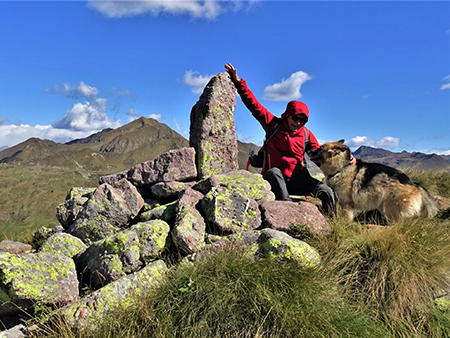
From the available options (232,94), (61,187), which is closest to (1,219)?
(61,187)

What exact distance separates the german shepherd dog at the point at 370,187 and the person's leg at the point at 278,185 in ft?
4.38

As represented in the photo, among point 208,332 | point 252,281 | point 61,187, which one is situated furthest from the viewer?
point 61,187

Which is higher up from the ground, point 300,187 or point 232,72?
point 232,72

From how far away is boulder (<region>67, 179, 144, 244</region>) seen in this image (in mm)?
6996

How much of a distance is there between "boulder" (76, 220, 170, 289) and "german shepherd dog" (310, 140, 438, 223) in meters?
4.57

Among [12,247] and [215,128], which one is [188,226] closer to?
[215,128]

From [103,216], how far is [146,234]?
1.77m

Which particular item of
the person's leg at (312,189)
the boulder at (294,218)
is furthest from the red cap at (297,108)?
the boulder at (294,218)

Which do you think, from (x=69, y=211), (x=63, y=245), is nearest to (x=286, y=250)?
(x=63, y=245)

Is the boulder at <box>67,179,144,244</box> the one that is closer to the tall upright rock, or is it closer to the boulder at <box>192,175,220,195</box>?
the boulder at <box>192,175,220,195</box>

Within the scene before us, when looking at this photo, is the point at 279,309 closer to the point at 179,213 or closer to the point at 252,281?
the point at 252,281

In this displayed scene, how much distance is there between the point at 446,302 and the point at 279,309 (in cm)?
318

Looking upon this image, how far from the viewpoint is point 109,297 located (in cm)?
489

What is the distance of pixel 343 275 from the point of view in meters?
5.34
